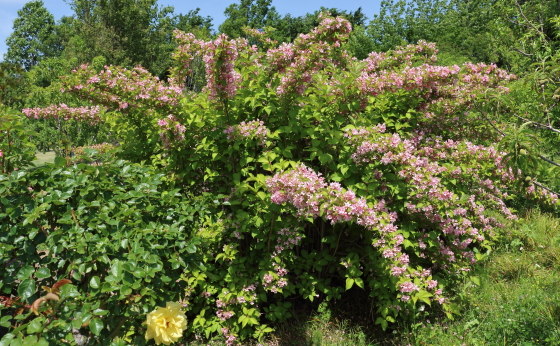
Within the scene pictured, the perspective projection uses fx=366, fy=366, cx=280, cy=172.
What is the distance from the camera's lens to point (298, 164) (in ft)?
9.45

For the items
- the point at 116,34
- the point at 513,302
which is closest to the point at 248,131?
the point at 513,302

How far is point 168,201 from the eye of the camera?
2.50 metres

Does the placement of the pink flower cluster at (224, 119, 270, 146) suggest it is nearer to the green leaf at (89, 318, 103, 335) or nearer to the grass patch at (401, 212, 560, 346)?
the green leaf at (89, 318, 103, 335)

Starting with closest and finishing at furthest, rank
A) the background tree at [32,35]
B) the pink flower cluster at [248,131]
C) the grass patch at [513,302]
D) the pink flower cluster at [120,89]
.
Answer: the pink flower cluster at [248,131], the grass patch at [513,302], the pink flower cluster at [120,89], the background tree at [32,35]

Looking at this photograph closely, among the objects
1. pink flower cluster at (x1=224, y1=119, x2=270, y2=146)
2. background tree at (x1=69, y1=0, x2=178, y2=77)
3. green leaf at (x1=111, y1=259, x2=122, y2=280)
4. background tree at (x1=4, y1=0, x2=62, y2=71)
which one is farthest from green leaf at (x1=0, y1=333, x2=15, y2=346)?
background tree at (x1=4, y1=0, x2=62, y2=71)

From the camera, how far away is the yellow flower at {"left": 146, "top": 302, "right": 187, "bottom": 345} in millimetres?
1798

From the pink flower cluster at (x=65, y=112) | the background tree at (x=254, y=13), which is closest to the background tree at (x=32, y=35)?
the background tree at (x=254, y=13)

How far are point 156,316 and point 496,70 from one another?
407 cm

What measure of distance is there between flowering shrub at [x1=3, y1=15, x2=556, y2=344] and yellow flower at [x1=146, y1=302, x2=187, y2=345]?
910 mm

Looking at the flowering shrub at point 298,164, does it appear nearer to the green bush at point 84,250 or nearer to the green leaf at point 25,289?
the green bush at point 84,250

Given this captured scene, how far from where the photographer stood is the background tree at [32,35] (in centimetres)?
4141

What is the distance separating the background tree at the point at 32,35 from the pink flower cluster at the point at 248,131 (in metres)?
47.6

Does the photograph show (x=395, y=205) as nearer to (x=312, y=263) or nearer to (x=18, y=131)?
(x=312, y=263)

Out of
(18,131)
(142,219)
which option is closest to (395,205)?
(142,219)
